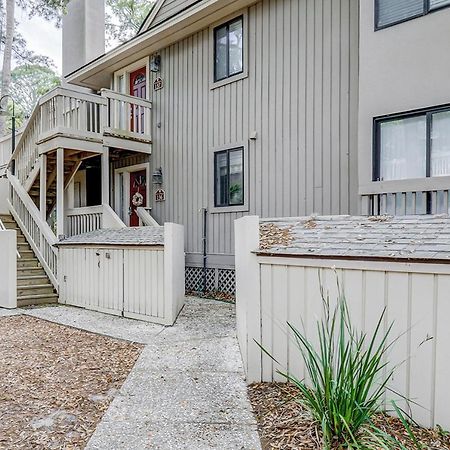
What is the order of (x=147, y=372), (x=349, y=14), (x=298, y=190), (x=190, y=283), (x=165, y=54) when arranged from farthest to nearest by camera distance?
(x=165, y=54)
(x=190, y=283)
(x=298, y=190)
(x=349, y=14)
(x=147, y=372)

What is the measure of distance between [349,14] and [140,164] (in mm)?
6499

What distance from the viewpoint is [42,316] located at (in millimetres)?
7020

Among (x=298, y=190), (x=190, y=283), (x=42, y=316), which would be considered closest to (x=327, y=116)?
(x=298, y=190)

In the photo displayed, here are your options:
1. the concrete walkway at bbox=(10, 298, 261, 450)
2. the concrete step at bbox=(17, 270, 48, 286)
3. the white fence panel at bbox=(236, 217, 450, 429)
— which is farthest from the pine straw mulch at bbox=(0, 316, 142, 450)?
the concrete step at bbox=(17, 270, 48, 286)

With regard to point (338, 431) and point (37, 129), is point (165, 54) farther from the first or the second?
point (338, 431)

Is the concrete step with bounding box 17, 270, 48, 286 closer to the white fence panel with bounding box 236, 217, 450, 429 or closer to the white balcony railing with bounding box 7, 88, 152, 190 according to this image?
the white balcony railing with bounding box 7, 88, 152, 190

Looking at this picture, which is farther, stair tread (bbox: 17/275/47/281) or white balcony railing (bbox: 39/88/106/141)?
white balcony railing (bbox: 39/88/106/141)

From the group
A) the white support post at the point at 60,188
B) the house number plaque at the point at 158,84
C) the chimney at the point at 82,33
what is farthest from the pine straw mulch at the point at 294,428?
the chimney at the point at 82,33

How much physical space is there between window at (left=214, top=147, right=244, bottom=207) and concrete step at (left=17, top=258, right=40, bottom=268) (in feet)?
14.3

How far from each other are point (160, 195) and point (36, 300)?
3.98 meters

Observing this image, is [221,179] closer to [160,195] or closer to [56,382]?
[160,195]

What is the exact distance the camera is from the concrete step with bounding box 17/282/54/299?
8078 millimetres

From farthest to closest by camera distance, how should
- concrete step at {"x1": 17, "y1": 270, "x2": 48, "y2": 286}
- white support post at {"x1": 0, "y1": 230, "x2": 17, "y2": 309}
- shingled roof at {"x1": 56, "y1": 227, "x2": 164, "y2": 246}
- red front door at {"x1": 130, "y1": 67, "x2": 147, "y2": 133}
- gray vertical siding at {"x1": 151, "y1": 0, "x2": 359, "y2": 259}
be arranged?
red front door at {"x1": 130, "y1": 67, "x2": 147, "y2": 133}, concrete step at {"x1": 17, "y1": 270, "x2": 48, "y2": 286}, white support post at {"x1": 0, "y1": 230, "x2": 17, "y2": 309}, gray vertical siding at {"x1": 151, "y1": 0, "x2": 359, "y2": 259}, shingled roof at {"x1": 56, "y1": 227, "x2": 164, "y2": 246}

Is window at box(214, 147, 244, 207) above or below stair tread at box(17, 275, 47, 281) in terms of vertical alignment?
above
